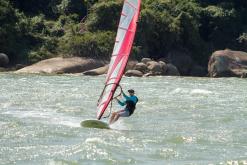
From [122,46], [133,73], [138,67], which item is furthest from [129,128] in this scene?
[138,67]

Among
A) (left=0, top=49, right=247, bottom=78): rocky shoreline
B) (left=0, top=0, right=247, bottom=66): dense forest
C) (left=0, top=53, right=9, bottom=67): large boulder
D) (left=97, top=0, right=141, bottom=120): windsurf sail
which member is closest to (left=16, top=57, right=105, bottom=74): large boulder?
(left=0, top=49, right=247, bottom=78): rocky shoreline

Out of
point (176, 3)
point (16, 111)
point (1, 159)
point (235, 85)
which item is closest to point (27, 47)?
point (176, 3)

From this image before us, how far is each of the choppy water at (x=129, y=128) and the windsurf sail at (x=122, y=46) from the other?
0.82m

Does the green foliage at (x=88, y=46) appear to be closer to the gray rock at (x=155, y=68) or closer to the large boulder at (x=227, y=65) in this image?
the gray rock at (x=155, y=68)

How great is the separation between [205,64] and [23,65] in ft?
35.2

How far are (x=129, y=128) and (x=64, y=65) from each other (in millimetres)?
19170

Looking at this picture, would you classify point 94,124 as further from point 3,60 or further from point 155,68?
point 3,60

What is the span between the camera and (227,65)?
33.8 meters

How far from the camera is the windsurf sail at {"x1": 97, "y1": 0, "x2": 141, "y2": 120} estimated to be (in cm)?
1356

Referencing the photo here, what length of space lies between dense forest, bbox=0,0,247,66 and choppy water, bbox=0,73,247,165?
12.5 meters

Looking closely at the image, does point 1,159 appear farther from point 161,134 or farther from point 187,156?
point 161,134

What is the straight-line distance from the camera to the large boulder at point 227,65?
3366 centimetres

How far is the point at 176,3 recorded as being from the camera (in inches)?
1665

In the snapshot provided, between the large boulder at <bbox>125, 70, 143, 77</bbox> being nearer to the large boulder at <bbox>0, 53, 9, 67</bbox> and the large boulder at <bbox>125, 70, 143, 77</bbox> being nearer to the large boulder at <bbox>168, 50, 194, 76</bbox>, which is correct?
the large boulder at <bbox>168, 50, 194, 76</bbox>
